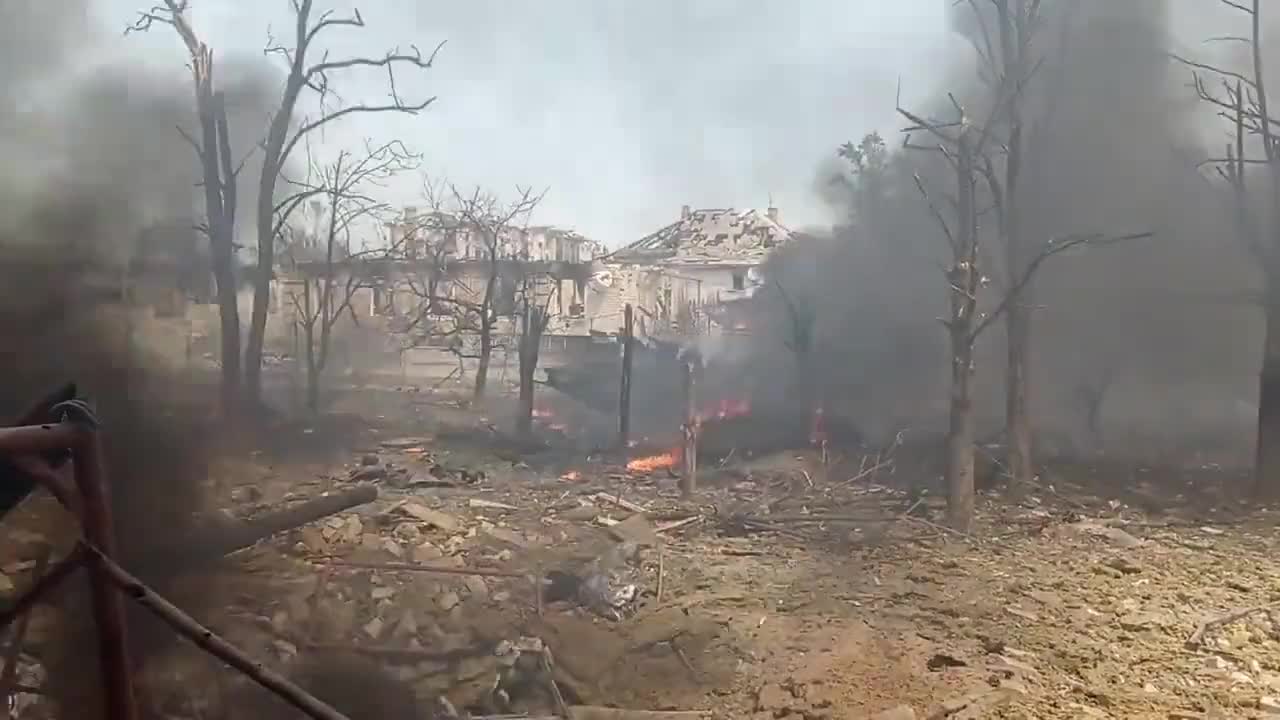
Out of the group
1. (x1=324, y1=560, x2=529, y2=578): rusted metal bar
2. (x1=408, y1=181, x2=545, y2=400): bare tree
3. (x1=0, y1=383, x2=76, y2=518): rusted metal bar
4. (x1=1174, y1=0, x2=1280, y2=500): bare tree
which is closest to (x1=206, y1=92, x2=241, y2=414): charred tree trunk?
(x1=408, y1=181, x2=545, y2=400): bare tree

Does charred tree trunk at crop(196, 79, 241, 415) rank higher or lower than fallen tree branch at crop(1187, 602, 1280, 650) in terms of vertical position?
higher

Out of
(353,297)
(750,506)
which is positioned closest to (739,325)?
(750,506)

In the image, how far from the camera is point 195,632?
2688 mm

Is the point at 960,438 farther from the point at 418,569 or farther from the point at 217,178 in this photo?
the point at 217,178

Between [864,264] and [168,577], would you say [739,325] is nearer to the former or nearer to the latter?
[864,264]

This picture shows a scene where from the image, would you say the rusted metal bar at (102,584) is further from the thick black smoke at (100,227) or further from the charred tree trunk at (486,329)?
the charred tree trunk at (486,329)

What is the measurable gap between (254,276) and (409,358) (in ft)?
3.42

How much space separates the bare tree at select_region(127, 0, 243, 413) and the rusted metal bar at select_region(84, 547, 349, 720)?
279 centimetres

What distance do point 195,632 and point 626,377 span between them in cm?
363

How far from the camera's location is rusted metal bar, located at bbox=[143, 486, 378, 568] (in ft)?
16.3

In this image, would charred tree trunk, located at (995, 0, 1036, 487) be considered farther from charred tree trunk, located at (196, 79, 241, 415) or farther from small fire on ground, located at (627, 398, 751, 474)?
charred tree trunk, located at (196, 79, 241, 415)

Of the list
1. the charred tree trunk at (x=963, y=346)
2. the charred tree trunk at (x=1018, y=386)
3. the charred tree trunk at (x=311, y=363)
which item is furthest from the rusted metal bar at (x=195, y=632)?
the charred tree trunk at (x=1018, y=386)

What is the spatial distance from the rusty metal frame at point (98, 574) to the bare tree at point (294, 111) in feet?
8.57

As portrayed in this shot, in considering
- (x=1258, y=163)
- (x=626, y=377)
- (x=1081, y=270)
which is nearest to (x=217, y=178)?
(x=626, y=377)
